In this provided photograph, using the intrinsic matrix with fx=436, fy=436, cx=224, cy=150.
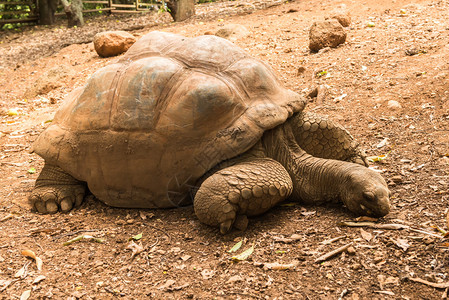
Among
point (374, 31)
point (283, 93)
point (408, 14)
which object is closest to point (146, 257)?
point (283, 93)

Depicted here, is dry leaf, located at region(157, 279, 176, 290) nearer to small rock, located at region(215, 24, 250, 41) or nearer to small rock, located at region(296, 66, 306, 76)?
small rock, located at region(296, 66, 306, 76)

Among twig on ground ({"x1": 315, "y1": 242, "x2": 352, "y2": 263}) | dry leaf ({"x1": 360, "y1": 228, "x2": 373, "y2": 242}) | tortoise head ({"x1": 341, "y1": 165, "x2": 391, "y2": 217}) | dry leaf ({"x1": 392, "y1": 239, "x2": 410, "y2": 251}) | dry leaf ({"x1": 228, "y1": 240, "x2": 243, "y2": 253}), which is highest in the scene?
tortoise head ({"x1": 341, "y1": 165, "x2": 391, "y2": 217})

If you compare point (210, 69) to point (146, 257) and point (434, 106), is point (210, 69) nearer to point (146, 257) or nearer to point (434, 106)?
point (146, 257)

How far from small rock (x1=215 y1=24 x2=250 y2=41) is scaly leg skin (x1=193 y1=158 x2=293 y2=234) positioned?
18.4ft

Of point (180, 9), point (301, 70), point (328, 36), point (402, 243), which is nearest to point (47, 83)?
point (301, 70)

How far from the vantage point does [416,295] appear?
2156mm

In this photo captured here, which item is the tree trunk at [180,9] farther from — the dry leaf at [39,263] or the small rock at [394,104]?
the dry leaf at [39,263]

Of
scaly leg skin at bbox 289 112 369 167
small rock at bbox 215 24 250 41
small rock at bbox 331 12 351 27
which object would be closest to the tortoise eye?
scaly leg skin at bbox 289 112 369 167

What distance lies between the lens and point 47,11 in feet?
52.9

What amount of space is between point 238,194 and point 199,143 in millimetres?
531

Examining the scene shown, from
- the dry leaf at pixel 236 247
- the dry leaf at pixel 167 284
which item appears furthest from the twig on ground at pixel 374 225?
the dry leaf at pixel 167 284

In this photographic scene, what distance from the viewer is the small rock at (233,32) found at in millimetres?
8375

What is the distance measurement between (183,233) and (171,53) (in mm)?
1455

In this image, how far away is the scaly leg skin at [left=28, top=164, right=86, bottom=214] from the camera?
146 inches
